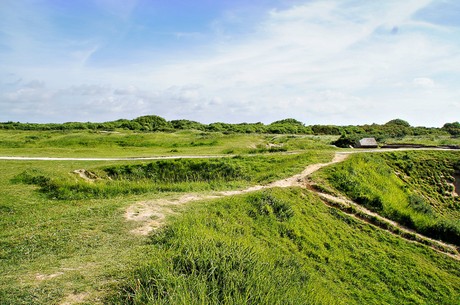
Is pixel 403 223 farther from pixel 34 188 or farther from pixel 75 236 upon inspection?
pixel 34 188

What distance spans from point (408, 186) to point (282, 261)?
1956cm

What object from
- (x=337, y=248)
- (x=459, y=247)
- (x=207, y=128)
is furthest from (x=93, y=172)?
(x=207, y=128)

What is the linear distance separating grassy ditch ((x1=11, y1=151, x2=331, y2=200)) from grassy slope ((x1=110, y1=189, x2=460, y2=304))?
3452 millimetres

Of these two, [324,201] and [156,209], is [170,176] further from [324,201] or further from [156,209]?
[324,201]

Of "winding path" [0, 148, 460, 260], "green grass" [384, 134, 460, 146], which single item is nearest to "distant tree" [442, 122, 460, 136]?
"green grass" [384, 134, 460, 146]

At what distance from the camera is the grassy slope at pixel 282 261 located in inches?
Result: 219

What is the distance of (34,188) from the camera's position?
14.7m

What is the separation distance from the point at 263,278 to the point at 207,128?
195 feet

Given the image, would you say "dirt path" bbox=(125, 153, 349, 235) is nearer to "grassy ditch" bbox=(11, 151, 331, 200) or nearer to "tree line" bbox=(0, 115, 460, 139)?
"grassy ditch" bbox=(11, 151, 331, 200)

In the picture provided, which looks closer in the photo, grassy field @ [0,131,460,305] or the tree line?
grassy field @ [0,131,460,305]

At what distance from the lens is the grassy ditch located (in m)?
14.8

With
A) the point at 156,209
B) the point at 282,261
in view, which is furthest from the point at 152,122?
the point at 282,261

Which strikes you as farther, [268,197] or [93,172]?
[93,172]

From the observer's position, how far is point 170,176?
1981 centimetres
